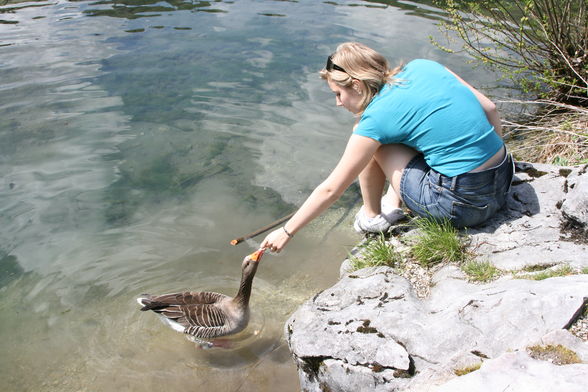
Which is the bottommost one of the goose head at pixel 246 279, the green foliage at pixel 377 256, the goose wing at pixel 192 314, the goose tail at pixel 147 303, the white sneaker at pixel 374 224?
the goose wing at pixel 192 314

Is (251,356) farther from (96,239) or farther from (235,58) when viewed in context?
(235,58)

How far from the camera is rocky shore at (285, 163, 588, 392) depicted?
8.13 feet

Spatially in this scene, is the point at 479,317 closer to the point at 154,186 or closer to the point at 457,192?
the point at 457,192

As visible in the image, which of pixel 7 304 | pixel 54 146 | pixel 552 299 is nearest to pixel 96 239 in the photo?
pixel 7 304

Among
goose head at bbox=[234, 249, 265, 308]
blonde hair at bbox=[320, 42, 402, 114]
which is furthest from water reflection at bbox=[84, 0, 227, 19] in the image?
blonde hair at bbox=[320, 42, 402, 114]

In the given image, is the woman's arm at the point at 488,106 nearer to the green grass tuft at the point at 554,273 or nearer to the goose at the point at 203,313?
the green grass tuft at the point at 554,273

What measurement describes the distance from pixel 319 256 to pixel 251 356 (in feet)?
4.94

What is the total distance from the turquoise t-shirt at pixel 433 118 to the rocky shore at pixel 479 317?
81 cm

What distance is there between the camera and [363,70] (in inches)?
147

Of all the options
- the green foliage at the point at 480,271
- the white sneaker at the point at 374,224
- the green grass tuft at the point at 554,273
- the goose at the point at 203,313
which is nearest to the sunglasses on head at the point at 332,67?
the white sneaker at the point at 374,224

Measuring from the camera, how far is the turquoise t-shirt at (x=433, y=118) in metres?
3.68

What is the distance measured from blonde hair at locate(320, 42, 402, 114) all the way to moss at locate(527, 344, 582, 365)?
2144 millimetres

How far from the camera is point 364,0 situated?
15.4 m

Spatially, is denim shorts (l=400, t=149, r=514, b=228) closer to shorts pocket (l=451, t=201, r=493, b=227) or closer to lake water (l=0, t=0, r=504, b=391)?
shorts pocket (l=451, t=201, r=493, b=227)
